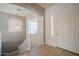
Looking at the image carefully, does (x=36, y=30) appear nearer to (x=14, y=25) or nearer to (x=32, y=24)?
(x=32, y=24)

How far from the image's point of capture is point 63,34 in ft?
5.90

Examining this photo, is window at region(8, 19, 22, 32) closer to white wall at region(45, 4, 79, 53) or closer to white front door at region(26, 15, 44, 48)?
white front door at region(26, 15, 44, 48)

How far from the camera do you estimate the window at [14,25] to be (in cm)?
178

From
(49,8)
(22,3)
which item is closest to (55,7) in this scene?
(49,8)

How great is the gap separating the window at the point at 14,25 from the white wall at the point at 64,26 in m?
0.44

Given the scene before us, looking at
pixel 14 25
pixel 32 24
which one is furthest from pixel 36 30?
pixel 14 25

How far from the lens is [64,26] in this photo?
1.81 meters

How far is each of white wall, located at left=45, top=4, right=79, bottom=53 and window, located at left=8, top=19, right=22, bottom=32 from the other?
1.43 ft

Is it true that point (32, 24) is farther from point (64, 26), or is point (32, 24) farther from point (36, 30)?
point (64, 26)

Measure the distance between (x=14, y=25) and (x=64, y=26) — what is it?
78 cm

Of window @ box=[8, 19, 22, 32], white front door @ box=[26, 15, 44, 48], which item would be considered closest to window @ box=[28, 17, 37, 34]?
white front door @ box=[26, 15, 44, 48]

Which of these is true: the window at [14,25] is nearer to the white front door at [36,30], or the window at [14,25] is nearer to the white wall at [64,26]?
the white front door at [36,30]

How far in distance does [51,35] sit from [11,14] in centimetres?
71

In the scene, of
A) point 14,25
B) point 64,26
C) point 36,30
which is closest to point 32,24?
point 36,30
